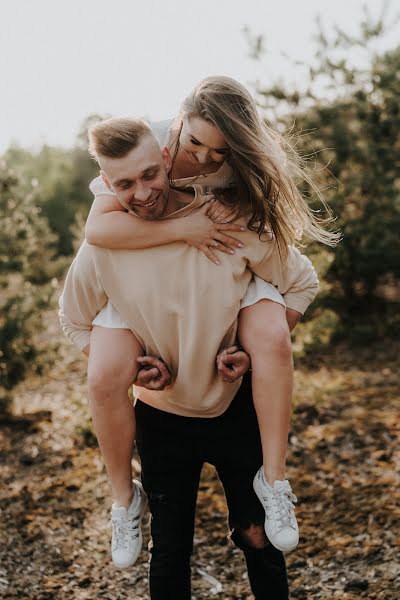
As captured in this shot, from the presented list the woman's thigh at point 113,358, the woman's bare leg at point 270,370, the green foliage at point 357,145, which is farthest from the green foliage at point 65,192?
the woman's bare leg at point 270,370

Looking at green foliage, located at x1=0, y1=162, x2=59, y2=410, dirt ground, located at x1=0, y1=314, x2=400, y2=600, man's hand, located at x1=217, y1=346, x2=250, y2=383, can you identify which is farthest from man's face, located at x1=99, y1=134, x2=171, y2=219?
green foliage, located at x1=0, y1=162, x2=59, y2=410

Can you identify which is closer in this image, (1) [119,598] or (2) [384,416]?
(1) [119,598]

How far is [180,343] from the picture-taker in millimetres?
1990

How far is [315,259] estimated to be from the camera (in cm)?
441

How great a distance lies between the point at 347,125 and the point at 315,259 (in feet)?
8.92

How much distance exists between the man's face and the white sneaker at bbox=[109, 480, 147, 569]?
966 millimetres

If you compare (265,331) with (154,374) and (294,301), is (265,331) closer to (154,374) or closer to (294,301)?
(294,301)

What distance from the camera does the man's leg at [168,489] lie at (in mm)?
2102

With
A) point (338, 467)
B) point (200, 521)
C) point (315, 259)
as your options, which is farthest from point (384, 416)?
point (200, 521)

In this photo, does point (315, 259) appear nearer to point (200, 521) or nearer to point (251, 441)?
point (200, 521)

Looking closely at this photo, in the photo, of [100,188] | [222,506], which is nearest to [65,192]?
[222,506]

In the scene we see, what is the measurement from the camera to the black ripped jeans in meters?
2.10

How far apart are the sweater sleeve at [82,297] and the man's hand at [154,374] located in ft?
0.76

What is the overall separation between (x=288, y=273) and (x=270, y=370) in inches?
13.0
